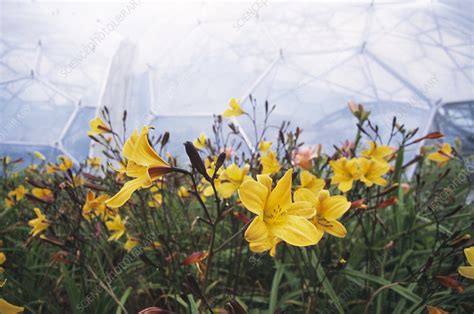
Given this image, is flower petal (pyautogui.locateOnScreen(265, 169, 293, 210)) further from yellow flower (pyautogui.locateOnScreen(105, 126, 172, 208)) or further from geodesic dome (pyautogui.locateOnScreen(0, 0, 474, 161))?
geodesic dome (pyautogui.locateOnScreen(0, 0, 474, 161))

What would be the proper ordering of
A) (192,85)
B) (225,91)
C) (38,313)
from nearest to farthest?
(38,313) → (225,91) → (192,85)

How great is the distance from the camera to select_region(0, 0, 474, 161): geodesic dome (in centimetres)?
952

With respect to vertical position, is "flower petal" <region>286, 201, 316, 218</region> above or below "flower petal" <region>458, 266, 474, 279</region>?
above

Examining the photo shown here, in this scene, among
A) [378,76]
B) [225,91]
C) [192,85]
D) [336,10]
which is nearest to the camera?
[378,76]

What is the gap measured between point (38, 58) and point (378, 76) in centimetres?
1363

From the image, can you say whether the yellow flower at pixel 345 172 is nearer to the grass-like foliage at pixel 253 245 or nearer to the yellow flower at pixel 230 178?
the grass-like foliage at pixel 253 245

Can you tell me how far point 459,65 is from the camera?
10250 millimetres

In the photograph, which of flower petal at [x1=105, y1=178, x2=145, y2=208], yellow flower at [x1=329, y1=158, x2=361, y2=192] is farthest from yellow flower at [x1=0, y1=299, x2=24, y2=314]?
yellow flower at [x1=329, y1=158, x2=361, y2=192]

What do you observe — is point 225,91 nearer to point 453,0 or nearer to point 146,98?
point 146,98

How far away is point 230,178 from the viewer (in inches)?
45.3

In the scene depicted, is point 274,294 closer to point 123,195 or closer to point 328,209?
point 328,209

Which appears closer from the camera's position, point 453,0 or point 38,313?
point 38,313

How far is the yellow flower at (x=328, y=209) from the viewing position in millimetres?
855

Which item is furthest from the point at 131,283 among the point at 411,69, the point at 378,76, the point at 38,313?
the point at 411,69
